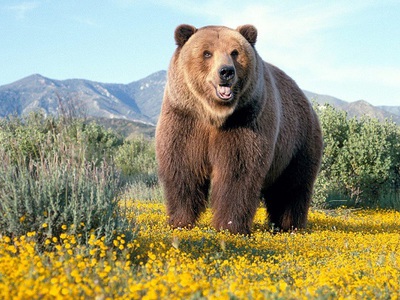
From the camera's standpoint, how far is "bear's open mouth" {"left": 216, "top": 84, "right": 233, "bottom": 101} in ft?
22.5

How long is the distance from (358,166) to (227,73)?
13653mm

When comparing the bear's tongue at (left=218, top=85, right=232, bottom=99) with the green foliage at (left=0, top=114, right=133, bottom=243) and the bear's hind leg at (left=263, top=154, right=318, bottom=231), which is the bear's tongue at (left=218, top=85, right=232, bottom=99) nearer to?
the green foliage at (left=0, top=114, right=133, bottom=243)

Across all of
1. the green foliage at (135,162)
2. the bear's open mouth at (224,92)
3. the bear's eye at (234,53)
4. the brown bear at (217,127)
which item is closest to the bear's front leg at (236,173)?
the brown bear at (217,127)

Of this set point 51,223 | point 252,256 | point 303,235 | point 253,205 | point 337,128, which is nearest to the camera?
point 51,223

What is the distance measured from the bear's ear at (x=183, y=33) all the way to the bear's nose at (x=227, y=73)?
1.00m

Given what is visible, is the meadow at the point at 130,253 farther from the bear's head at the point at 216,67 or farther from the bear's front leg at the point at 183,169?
the bear's head at the point at 216,67

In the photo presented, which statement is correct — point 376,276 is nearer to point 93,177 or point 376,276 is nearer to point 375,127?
point 93,177

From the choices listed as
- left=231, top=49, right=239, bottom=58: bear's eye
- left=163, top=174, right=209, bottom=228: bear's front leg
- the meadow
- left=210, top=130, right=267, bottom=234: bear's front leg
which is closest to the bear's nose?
left=231, top=49, right=239, bottom=58: bear's eye

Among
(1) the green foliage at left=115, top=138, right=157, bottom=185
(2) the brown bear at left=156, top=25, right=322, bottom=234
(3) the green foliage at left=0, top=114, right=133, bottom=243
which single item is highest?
(2) the brown bear at left=156, top=25, right=322, bottom=234

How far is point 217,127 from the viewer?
7336 millimetres

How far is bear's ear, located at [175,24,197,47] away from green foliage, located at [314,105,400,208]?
1184 centimetres

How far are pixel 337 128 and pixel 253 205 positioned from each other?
1366cm

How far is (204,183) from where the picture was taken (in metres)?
7.84

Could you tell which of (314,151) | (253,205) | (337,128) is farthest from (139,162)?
(253,205)
